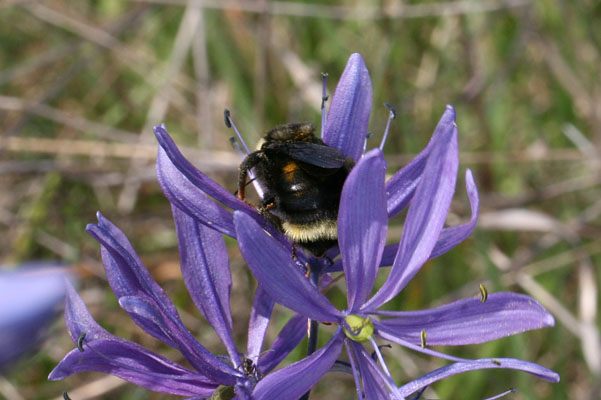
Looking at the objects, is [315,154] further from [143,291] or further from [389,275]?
[143,291]

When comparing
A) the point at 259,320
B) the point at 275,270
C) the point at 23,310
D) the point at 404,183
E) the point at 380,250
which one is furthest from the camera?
the point at 259,320

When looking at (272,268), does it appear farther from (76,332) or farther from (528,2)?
(528,2)

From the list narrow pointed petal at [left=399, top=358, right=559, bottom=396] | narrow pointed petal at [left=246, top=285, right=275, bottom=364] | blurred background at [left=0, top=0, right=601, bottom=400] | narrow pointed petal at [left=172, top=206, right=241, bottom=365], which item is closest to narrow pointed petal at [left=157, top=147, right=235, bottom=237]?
narrow pointed petal at [left=172, top=206, right=241, bottom=365]

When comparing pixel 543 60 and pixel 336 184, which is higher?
pixel 336 184

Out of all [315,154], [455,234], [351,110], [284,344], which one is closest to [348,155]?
[351,110]

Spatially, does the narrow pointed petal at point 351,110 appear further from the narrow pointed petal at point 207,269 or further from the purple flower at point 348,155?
the narrow pointed petal at point 207,269

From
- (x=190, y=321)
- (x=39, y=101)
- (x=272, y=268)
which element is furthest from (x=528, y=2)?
(x=272, y=268)
